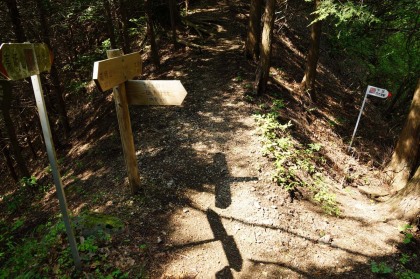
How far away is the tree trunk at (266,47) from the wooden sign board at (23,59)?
735 centimetres

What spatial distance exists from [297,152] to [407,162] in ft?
8.84

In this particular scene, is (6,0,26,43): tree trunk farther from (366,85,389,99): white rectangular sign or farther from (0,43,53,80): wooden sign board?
(366,85,389,99): white rectangular sign

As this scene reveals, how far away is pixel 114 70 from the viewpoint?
443 centimetres

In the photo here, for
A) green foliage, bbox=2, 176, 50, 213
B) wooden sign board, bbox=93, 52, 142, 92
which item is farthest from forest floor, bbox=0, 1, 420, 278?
wooden sign board, bbox=93, 52, 142, 92

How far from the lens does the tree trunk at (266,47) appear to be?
927cm

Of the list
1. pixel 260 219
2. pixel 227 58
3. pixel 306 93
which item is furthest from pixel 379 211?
pixel 227 58

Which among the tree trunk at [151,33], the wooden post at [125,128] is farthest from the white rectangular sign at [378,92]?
the tree trunk at [151,33]

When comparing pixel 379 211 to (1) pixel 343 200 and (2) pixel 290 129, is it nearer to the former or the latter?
(1) pixel 343 200

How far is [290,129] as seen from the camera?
28.7ft

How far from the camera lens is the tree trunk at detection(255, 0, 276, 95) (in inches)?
365

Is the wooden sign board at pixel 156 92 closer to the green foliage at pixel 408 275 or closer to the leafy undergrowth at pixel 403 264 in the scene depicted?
the leafy undergrowth at pixel 403 264

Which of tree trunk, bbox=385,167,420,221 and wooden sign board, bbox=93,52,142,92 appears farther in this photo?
tree trunk, bbox=385,167,420,221

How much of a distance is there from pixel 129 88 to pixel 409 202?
592cm

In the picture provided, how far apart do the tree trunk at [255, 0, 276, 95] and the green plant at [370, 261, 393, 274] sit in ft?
21.2
